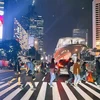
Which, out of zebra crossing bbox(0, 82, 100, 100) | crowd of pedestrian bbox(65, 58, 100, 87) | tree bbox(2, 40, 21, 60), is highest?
tree bbox(2, 40, 21, 60)

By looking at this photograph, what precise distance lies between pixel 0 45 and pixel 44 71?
29.4 m

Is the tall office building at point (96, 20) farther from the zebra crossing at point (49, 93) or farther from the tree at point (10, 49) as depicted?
the zebra crossing at point (49, 93)

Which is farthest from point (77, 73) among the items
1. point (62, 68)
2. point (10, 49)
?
point (10, 49)

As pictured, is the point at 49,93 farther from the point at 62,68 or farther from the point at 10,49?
the point at 10,49

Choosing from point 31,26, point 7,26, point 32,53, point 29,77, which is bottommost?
point 29,77

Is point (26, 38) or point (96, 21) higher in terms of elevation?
point (96, 21)

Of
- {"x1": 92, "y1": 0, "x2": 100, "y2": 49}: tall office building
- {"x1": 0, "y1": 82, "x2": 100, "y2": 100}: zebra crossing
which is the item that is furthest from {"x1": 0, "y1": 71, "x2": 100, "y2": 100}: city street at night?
{"x1": 92, "y1": 0, "x2": 100, "y2": 49}: tall office building

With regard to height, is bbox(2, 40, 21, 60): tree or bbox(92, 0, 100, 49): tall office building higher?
bbox(92, 0, 100, 49): tall office building

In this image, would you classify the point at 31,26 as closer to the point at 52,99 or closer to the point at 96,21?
the point at 96,21

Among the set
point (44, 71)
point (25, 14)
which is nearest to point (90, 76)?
point (44, 71)

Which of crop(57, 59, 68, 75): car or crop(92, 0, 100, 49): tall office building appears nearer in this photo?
crop(57, 59, 68, 75): car

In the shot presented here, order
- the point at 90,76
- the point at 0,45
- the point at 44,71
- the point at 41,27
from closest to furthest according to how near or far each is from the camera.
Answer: the point at 90,76 < the point at 44,71 < the point at 0,45 < the point at 41,27

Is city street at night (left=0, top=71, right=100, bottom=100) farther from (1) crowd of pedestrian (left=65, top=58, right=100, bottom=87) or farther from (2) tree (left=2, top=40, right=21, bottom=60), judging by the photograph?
(2) tree (left=2, top=40, right=21, bottom=60)

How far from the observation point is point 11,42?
180 feet
